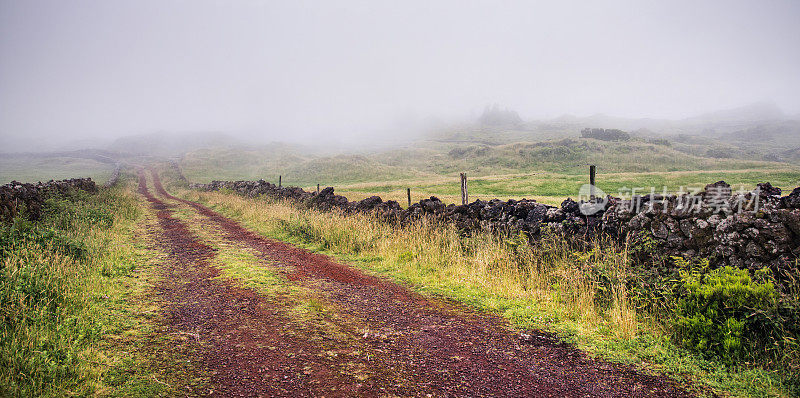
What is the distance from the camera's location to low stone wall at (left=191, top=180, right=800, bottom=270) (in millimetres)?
5816

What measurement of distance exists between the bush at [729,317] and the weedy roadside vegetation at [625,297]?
0.04ft

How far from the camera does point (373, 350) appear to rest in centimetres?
519

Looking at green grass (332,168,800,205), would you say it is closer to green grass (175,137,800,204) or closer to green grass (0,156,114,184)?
green grass (175,137,800,204)

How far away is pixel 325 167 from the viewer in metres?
73.6

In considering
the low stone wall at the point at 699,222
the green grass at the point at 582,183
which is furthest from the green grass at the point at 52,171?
the low stone wall at the point at 699,222

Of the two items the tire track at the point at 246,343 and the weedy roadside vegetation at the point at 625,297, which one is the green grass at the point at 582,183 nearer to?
the weedy roadside vegetation at the point at 625,297

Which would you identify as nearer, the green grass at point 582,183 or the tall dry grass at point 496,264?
the tall dry grass at point 496,264

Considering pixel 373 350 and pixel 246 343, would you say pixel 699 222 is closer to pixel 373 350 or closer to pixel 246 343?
pixel 373 350

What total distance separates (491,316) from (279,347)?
11.4ft

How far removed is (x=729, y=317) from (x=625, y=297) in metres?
1.38

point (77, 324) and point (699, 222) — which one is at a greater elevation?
point (699, 222)

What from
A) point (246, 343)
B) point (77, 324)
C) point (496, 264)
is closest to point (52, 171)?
point (77, 324)

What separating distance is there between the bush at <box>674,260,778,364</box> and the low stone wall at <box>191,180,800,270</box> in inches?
27.1

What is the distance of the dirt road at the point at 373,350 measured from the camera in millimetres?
4262
